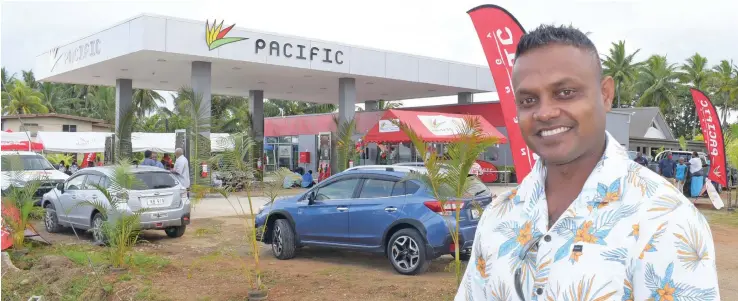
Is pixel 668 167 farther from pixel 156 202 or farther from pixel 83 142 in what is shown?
pixel 83 142

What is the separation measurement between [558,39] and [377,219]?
22.8 ft

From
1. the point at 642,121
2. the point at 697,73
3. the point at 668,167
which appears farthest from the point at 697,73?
the point at 668,167

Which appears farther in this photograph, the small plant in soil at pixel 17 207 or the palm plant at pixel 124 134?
the palm plant at pixel 124 134

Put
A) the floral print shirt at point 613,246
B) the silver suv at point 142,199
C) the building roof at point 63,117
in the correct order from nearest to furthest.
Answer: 1. the floral print shirt at point 613,246
2. the silver suv at point 142,199
3. the building roof at point 63,117

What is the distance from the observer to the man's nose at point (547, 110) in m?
1.55

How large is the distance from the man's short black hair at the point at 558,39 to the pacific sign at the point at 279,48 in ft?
58.1

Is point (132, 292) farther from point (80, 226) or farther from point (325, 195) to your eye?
point (80, 226)

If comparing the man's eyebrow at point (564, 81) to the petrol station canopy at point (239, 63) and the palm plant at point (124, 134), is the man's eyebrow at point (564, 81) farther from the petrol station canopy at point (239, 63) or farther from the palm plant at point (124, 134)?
the palm plant at point (124, 134)

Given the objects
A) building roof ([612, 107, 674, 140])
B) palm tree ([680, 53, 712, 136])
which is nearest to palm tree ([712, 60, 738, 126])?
palm tree ([680, 53, 712, 136])

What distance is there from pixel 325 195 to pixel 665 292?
8074 mm

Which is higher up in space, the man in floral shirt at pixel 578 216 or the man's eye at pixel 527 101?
the man's eye at pixel 527 101

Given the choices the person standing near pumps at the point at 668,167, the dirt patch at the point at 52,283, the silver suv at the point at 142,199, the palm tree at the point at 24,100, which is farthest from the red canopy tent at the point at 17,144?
the person standing near pumps at the point at 668,167

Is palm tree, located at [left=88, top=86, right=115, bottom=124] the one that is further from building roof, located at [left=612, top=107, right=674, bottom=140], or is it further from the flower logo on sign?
building roof, located at [left=612, top=107, right=674, bottom=140]

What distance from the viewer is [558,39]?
1575mm
